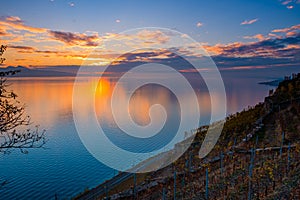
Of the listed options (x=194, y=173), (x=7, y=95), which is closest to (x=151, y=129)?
(x=194, y=173)

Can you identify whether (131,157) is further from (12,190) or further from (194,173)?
(194,173)

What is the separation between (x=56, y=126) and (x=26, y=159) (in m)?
17.9

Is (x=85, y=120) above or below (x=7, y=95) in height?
below

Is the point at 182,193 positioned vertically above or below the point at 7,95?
below

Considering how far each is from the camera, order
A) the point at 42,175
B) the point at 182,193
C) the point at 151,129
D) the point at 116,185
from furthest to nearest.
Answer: the point at 151,129, the point at 42,175, the point at 116,185, the point at 182,193

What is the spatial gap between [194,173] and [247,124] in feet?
41.2

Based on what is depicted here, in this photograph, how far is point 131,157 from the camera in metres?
36.3

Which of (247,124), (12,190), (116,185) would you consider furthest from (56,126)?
(247,124)

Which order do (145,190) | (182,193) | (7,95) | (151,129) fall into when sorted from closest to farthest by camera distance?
(7,95), (182,193), (145,190), (151,129)

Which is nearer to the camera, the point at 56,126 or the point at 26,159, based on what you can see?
the point at 26,159

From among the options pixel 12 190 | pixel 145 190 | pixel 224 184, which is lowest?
pixel 12 190

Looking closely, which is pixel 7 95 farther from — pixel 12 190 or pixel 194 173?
pixel 12 190

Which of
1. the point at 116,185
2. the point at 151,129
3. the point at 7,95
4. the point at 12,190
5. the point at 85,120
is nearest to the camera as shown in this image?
the point at 7,95

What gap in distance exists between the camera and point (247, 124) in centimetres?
2762
